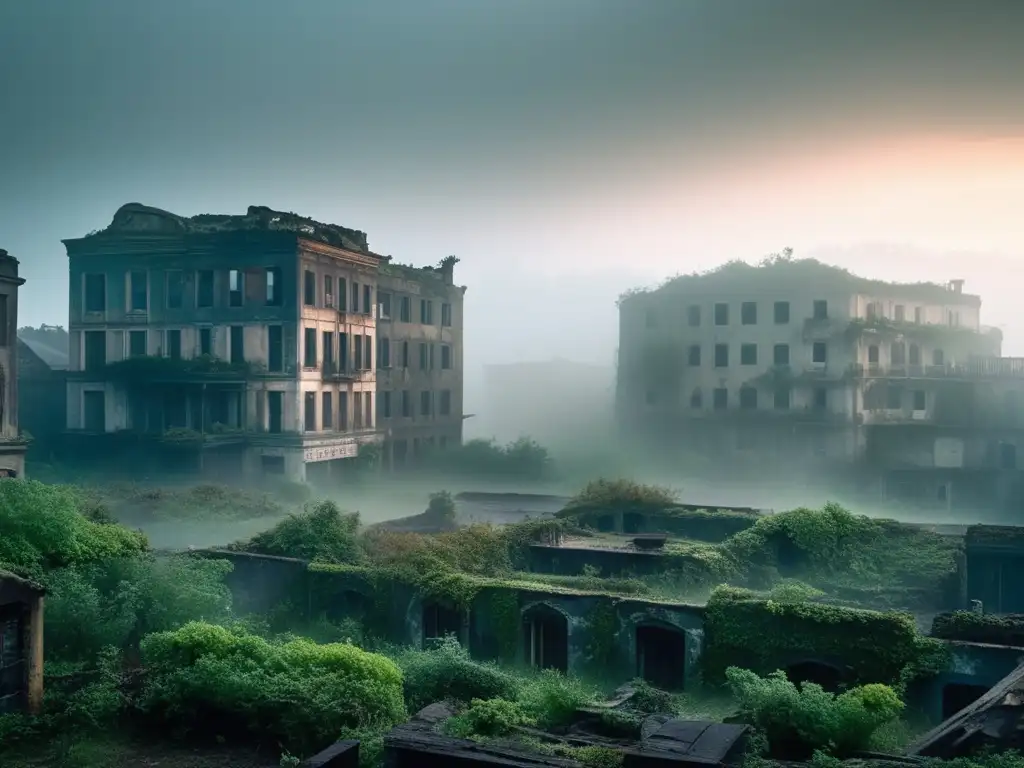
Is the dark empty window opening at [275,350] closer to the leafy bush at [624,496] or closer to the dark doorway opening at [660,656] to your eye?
the leafy bush at [624,496]

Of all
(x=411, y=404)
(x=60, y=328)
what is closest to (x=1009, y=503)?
(x=411, y=404)

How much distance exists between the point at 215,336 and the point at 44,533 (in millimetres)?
20669

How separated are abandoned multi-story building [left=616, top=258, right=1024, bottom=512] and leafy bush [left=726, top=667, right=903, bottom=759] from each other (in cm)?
3224

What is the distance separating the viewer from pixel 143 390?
42.9 meters

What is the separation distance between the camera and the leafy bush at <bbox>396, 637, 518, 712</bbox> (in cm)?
1823

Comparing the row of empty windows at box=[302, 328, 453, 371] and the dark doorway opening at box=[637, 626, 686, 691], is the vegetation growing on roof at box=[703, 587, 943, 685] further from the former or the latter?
the row of empty windows at box=[302, 328, 453, 371]

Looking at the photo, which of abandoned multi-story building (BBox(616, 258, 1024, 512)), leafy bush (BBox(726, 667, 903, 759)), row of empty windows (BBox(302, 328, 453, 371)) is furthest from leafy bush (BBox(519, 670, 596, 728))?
abandoned multi-story building (BBox(616, 258, 1024, 512))

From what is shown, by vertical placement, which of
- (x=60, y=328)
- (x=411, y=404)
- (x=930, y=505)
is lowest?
(x=930, y=505)

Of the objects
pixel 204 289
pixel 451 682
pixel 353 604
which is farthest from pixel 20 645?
pixel 204 289

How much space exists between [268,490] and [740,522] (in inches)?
745

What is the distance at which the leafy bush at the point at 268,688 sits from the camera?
56.1ft

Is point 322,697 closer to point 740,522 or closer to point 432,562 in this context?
point 432,562

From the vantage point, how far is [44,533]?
2245 cm

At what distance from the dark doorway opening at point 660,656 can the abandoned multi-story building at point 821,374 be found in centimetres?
2895
